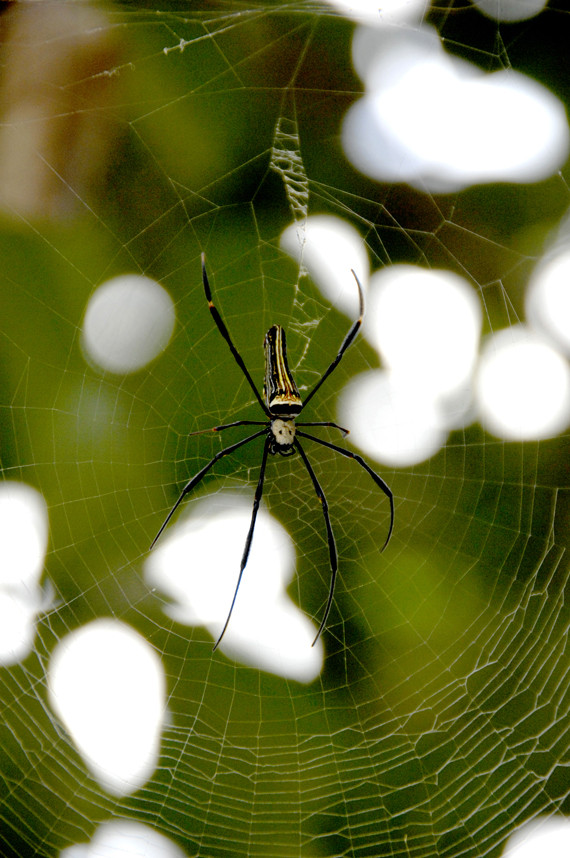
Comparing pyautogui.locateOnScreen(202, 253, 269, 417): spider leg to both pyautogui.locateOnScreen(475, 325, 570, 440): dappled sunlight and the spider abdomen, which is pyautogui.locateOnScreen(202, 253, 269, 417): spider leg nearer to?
the spider abdomen

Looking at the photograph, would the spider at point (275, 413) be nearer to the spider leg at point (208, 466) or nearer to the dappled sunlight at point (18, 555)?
the spider leg at point (208, 466)

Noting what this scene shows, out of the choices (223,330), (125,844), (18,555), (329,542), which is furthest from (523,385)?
(125,844)

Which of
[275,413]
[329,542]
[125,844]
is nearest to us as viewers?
[275,413]

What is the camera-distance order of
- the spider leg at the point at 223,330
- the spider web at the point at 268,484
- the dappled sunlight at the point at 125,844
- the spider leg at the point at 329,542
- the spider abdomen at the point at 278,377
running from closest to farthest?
the spider leg at the point at 223,330
the spider abdomen at the point at 278,377
the spider web at the point at 268,484
the spider leg at the point at 329,542
the dappled sunlight at the point at 125,844

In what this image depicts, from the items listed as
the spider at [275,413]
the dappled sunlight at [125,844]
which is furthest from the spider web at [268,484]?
the spider at [275,413]

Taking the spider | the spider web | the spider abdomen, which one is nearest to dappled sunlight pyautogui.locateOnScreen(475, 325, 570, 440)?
the spider web

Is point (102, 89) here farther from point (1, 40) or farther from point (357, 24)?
point (357, 24)

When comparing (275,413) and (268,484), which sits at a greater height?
(275,413)

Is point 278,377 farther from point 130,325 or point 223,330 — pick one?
point 130,325

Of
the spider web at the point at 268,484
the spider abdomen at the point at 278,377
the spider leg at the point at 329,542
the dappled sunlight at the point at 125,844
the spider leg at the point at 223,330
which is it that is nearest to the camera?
the spider leg at the point at 223,330
